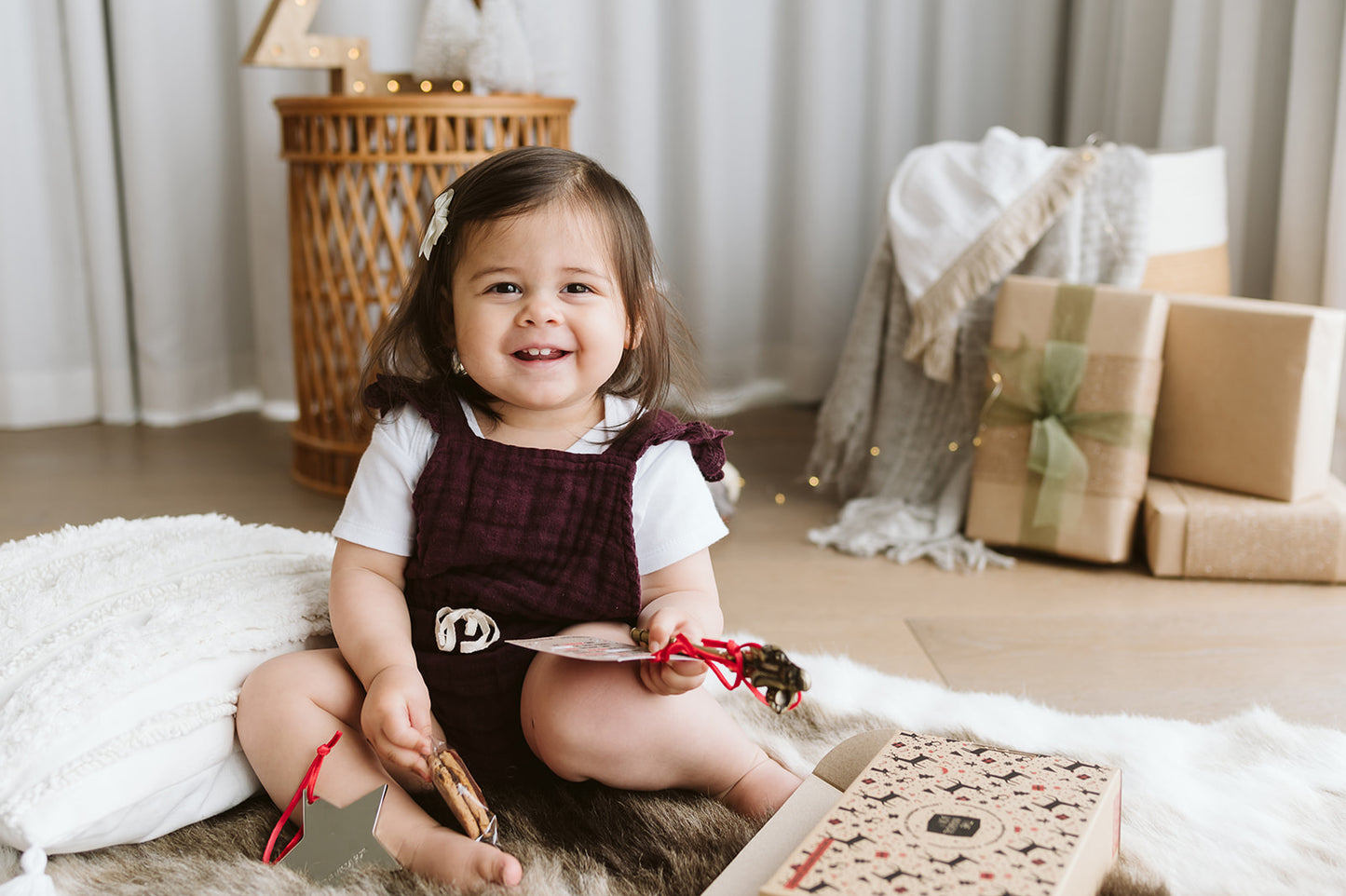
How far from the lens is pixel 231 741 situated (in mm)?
825

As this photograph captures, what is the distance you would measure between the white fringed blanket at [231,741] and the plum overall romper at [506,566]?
0.12 m

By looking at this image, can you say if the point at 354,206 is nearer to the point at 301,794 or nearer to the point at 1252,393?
the point at 301,794

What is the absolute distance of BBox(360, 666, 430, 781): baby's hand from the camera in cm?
76

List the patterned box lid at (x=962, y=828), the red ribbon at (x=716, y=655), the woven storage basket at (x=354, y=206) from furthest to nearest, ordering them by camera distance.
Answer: the woven storage basket at (x=354, y=206) → the red ribbon at (x=716, y=655) → the patterned box lid at (x=962, y=828)

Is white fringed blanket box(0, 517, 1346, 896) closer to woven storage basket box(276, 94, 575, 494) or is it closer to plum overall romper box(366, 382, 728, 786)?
plum overall romper box(366, 382, 728, 786)

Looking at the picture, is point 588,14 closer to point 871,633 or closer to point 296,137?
point 296,137

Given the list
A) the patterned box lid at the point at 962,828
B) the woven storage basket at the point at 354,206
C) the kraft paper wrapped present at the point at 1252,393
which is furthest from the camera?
the woven storage basket at the point at 354,206

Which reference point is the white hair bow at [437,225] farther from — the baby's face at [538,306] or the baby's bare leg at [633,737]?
the baby's bare leg at [633,737]

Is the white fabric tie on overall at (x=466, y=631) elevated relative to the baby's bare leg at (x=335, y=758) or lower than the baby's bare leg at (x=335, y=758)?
elevated

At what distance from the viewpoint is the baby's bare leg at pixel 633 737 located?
0.80 m

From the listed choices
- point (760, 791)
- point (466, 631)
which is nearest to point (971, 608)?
point (760, 791)

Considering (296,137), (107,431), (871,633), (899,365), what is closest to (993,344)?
(899,365)

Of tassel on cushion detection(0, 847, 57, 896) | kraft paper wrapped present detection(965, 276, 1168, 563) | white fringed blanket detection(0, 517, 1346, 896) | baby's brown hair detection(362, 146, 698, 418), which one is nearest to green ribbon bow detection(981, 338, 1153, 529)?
kraft paper wrapped present detection(965, 276, 1168, 563)

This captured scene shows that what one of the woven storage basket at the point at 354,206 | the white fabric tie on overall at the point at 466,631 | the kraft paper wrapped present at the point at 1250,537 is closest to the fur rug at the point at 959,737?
the white fabric tie on overall at the point at 466,631
